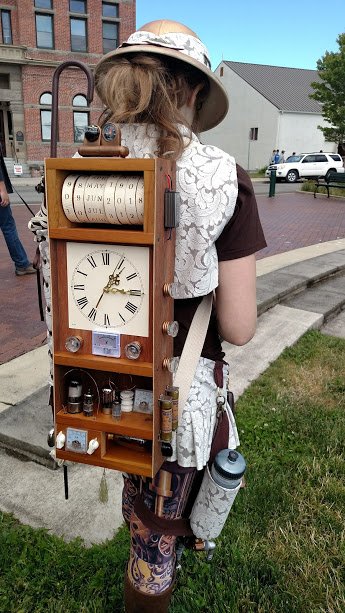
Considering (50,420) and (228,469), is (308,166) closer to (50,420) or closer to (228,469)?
(50,420)

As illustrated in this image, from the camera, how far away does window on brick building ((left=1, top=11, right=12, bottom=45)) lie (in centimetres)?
2495

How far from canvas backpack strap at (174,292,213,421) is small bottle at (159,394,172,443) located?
0.13m

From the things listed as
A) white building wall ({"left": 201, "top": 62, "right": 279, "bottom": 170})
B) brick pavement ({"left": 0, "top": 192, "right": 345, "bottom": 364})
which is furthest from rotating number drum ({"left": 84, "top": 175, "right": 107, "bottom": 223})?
white building wall ({"left": 201, "top": 62, "right": 279, "bottom": 170})

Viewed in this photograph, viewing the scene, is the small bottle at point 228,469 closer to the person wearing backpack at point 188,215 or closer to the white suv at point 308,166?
the person wearing backpack at point 188,215

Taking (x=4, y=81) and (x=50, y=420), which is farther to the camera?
(x=4, y=81)

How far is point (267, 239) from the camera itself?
9211 mm

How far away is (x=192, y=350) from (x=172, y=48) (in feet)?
2.40

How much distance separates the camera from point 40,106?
26.2 m

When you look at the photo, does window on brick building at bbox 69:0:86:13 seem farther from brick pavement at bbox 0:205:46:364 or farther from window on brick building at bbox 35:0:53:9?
brick pavement at bbox 0:205:46:364

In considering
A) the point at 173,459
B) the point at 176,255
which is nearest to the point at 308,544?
the point at 173,459

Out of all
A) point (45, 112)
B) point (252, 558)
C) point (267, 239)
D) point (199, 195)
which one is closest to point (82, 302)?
point (199, 195)

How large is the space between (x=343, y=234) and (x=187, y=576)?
9.40m

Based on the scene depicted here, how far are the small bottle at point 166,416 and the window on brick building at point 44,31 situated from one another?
28.9 metres

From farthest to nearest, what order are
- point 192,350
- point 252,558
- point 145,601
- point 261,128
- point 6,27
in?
point 261,128 < point 6,27 < point 252,558 < point 145,601 < point 192,350
